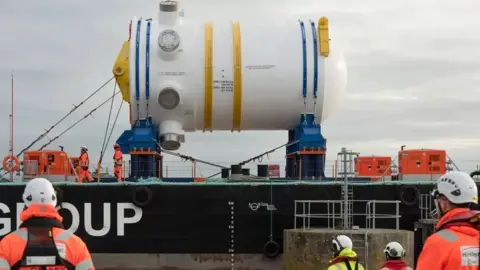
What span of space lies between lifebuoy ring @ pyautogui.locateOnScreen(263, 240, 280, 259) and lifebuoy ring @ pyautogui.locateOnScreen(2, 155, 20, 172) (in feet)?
25.7

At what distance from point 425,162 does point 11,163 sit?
12.4 meters

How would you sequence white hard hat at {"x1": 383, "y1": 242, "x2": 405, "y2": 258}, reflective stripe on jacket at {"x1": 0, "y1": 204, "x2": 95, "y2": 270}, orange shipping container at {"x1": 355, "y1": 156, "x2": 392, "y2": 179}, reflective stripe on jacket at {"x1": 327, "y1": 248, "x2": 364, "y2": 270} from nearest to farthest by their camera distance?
reflective stripe on jacket at {"x1": 0, "y1": 204, "x2": 95, "y2": 270}, reflective stripe on jacket at {"x1": 327, "y1": 248, "x2": 364, "y2": 270}, white hard hat at {"x1": 383, "y1": 242, "x2": 405, "y2": 258}, orange shipping container at {"x1": 355, "y1": 156, "x2": 392, "y2": 179}

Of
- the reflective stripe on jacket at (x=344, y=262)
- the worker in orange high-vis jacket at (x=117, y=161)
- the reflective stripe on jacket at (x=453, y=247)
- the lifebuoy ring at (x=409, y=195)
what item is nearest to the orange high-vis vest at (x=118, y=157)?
the worker in orange high-vis jacket at (x=117, y=161)

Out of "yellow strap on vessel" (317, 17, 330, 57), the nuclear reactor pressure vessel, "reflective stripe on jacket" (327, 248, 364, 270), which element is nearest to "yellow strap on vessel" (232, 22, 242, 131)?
the nuclear reactor pressure vessel

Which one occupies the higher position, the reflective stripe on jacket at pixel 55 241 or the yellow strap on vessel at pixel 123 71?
the yellow strap on vessel at pixel 123 71

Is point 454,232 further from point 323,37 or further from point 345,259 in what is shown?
point 323,37

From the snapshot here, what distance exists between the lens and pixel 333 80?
63.5 ft

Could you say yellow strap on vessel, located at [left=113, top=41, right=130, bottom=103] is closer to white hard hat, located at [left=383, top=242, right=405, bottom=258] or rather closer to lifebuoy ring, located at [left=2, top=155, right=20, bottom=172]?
lifebuoy ring, located at [left=2, top=155, right=20, bottom=172]

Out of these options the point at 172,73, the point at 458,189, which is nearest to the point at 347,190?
the point at 172,73

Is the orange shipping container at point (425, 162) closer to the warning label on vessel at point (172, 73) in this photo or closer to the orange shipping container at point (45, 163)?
the warning label on vessel at point (172, 73)

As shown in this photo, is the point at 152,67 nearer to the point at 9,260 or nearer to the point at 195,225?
the point at 195,225

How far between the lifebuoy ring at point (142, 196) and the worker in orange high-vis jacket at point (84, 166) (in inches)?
102

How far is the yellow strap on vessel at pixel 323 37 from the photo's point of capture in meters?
19.2

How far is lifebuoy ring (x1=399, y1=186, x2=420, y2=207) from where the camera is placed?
1750 centimetres
